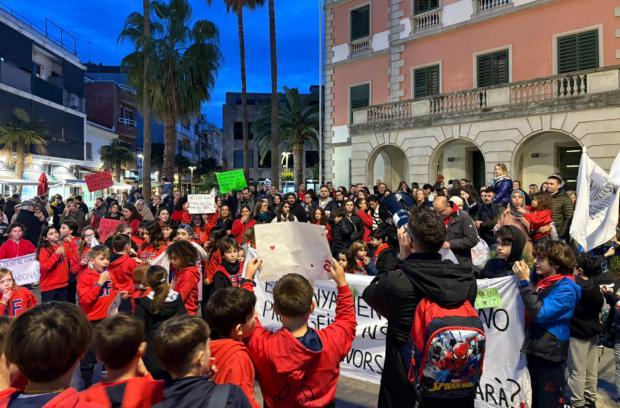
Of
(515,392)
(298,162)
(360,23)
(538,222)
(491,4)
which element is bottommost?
(515,392)

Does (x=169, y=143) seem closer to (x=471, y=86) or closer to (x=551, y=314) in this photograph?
(x=471, y=86)

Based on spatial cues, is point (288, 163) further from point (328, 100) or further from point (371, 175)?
point (371, 175)

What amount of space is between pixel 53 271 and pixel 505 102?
14893 mm

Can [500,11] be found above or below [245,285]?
above

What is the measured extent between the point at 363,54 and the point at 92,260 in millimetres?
20434

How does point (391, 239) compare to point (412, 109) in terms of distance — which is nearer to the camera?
point (391, 239)

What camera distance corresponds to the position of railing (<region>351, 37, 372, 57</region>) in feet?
76.5

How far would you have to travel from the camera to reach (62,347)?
1.96m

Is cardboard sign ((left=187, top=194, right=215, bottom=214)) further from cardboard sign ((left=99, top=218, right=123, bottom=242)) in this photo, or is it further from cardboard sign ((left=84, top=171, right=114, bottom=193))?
cardboard sign ((left=84, top=171, right=114, bottom=193))

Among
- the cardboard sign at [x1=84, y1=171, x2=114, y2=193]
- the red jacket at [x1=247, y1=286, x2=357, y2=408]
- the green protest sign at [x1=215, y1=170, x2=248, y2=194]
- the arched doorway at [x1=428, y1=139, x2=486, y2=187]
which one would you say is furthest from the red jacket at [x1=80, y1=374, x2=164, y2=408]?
the arched doorway at [x1=428, y1=139, x2=486, y2=187]

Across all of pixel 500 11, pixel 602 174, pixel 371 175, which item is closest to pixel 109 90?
pixel 371 175

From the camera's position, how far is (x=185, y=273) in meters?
5.09

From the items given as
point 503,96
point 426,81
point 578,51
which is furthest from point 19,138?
point 578,51

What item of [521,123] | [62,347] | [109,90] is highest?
[109,90]
